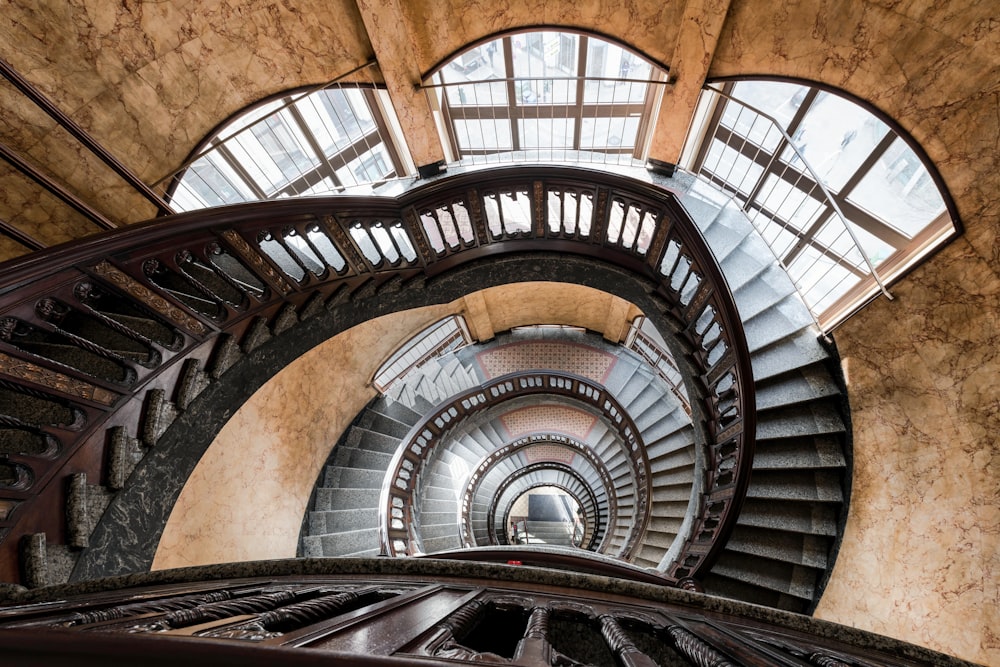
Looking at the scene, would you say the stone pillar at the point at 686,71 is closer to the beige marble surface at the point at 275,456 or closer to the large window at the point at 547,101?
the large window at the point at 547,101

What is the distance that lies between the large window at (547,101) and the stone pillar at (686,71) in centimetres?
35

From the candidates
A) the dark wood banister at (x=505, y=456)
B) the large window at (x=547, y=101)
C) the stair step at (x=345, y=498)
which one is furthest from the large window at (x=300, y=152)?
the dark wood banister at (x=505, y=456)

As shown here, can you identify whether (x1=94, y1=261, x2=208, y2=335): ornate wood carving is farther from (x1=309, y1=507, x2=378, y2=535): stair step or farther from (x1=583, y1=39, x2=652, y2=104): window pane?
(x1=583, y1=39, x2=652, y2=104): window pane

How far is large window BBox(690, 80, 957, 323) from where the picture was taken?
11.8 feet

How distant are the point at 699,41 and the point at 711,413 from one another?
3.35 metres

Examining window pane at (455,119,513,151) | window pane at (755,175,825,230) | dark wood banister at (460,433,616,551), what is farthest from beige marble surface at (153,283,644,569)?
window pane at (755,175,825,230)

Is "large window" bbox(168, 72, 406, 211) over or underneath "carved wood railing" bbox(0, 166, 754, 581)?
over

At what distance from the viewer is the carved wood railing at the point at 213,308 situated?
2.09 metres

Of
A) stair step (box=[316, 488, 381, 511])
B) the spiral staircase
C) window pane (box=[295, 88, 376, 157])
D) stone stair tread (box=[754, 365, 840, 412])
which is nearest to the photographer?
the spiral staircase

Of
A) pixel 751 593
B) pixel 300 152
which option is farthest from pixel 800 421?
pixel 300 152

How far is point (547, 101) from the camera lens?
18.5ft

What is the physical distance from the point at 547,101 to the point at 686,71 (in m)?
1.94

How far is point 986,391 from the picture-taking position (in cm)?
257

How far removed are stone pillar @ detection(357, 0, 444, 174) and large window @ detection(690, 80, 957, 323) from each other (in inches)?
118
